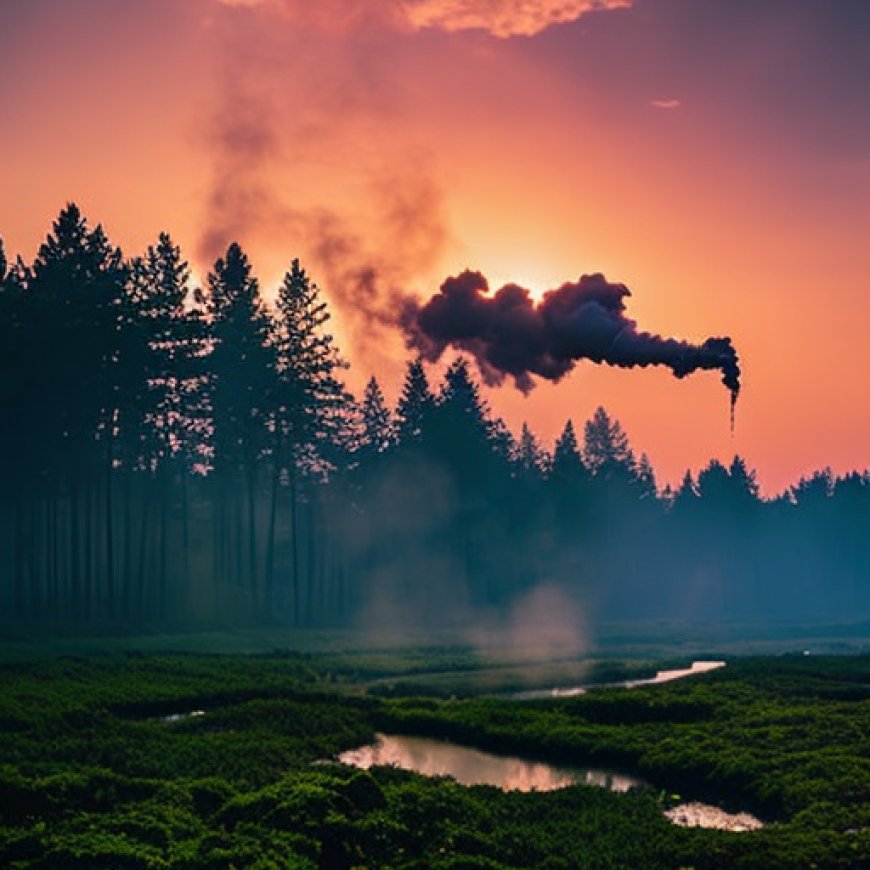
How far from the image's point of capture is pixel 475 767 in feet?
104

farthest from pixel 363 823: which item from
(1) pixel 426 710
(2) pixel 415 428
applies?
(2) pixel 415 428

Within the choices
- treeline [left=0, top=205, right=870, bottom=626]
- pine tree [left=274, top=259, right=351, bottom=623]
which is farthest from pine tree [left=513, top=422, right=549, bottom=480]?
pine tree [left=274, top=259, right=351, bottom=623]

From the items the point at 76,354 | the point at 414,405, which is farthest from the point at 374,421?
the point at 76,354

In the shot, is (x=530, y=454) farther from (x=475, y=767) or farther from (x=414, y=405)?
(x=475, y=767)

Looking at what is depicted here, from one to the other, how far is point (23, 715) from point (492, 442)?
93.1 m

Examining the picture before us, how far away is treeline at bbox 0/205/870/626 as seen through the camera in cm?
7069

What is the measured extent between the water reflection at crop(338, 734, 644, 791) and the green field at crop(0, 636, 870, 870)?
873mm

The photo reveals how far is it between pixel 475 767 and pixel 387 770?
189 inches

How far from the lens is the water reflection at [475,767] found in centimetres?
2938

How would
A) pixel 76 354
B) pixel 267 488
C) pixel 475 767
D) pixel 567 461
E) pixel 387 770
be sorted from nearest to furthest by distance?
pixel 387 770 → pixel 475 767 → pixel 76 354 → pixel 267 488 → pixel 567 461

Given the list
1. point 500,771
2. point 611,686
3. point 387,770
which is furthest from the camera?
point 611,686

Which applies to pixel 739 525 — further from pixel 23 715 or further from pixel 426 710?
pixel 23 715

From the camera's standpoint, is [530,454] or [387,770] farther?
[530,454]

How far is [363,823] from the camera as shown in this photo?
20938 millimetres
